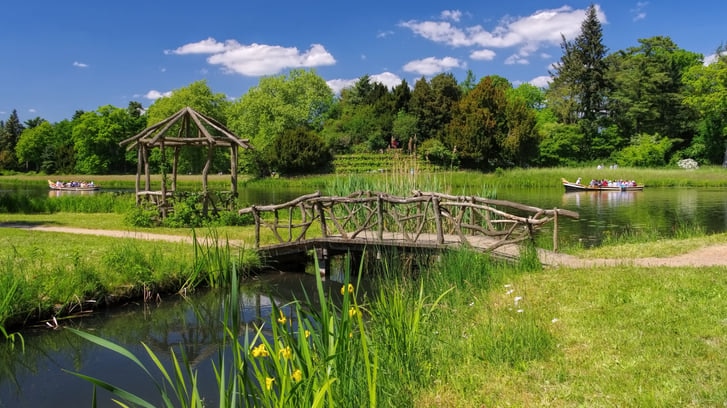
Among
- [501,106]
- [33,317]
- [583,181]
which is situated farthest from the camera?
[501,106]

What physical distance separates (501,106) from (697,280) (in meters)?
45.4

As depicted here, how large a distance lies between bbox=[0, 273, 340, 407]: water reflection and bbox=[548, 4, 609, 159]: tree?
51.4m

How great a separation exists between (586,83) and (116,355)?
185ft

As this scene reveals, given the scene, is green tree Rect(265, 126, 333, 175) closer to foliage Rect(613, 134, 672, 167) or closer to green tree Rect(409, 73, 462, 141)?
green tree Rect(409, 73, 462, 141)

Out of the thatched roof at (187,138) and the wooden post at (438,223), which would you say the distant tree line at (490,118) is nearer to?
the thatched roof at (187,138)

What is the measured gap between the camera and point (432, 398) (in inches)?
158

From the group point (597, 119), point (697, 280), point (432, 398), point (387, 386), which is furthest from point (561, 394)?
point (597, 119)

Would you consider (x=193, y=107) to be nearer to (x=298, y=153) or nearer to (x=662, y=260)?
(x=298, y=153)

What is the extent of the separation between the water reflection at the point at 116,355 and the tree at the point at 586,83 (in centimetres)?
5139

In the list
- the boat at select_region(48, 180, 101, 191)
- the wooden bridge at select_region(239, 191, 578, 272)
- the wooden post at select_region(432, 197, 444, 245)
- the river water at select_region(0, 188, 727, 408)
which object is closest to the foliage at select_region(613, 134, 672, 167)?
the wooden bridge at select_region(239, 191, 578, 272)

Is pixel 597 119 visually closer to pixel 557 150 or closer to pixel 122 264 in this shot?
pixel 557 150

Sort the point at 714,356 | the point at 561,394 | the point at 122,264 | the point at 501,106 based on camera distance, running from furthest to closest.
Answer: the point at 501,106 < the point at 122,264 < the point at 714,356 < the point at 561,394

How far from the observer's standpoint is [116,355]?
701 cm

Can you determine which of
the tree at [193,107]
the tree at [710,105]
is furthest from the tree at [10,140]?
the tree at [710,105]
